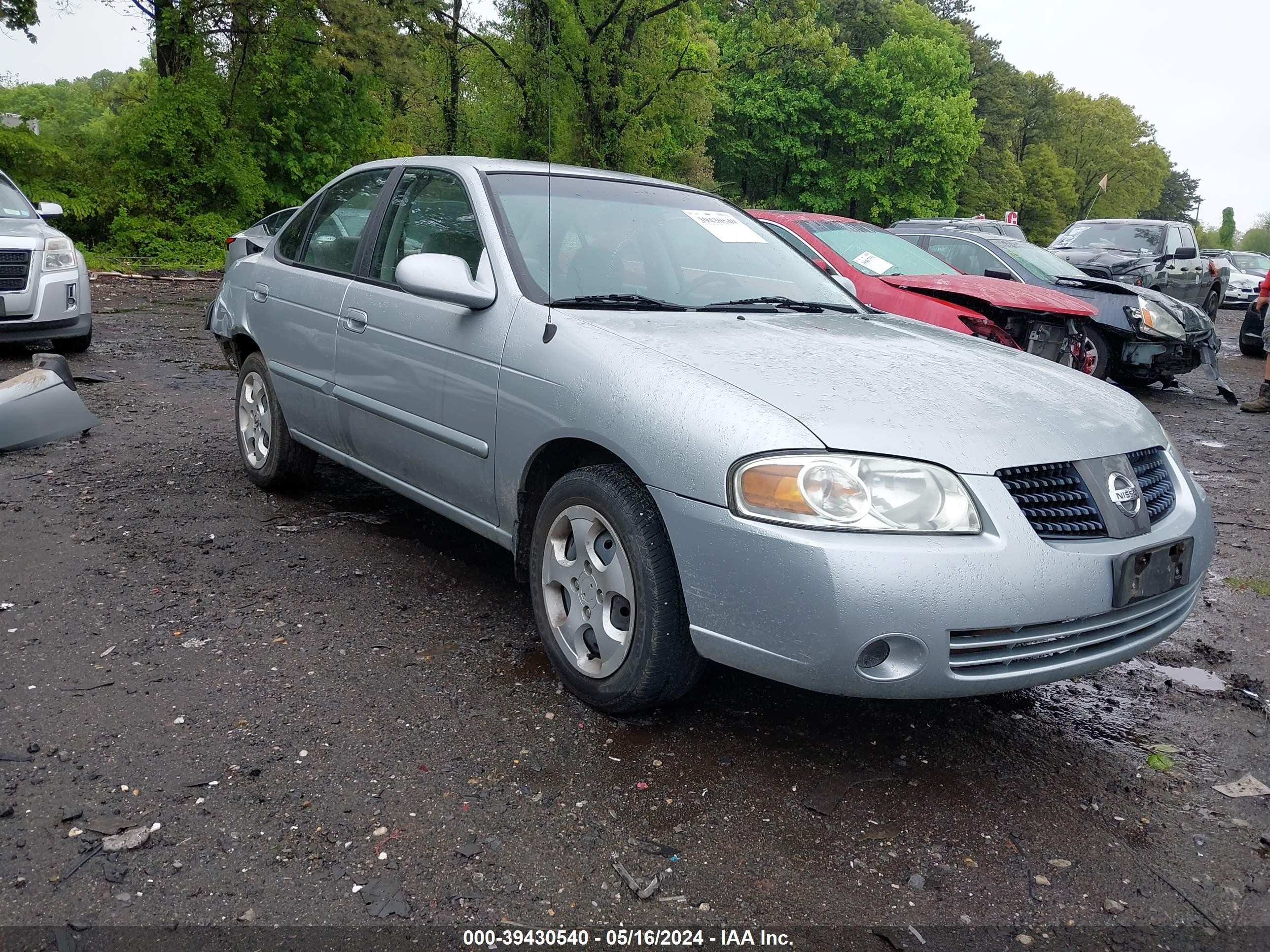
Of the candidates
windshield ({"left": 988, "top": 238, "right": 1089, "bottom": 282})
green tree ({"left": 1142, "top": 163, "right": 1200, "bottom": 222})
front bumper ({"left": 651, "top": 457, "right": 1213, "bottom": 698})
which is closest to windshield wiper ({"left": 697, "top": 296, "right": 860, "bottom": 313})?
front bumper ({"left": 651, "top": 457, "right": 1213, "bottom": 698})

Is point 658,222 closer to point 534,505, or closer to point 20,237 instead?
point 534,505

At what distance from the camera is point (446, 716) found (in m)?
3.04

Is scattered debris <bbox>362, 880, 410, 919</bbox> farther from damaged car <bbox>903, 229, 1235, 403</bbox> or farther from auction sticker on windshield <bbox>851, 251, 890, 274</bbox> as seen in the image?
damaged car <bbox>903, 229, 1235, 403</bbox>

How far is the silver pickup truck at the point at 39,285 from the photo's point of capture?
8562mm

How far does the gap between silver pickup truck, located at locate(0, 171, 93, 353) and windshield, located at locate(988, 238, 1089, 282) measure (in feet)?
29.2

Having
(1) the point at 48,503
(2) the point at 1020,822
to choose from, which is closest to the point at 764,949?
(2) the point at 1020,822

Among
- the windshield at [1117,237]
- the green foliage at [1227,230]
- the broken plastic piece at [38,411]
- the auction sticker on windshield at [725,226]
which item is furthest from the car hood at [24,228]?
the green foliage at [1227,230]

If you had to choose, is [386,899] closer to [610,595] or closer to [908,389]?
[610,595]

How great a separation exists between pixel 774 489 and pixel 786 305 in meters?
1.47

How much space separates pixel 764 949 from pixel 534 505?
161cm

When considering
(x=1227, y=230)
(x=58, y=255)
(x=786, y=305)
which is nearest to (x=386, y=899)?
(x=786, y=305)

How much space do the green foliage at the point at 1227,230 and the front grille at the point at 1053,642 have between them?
135884mm

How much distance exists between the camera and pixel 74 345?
9.48 meters

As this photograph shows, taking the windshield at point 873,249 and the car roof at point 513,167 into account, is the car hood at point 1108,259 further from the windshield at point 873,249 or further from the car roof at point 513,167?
the car roof at point 513,167
